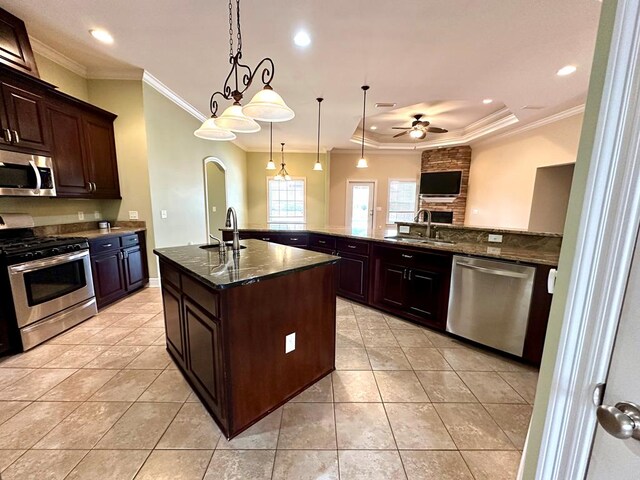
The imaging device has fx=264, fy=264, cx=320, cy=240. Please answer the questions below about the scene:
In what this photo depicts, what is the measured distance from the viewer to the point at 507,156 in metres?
5.91

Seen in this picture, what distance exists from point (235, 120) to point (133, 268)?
9.61ft

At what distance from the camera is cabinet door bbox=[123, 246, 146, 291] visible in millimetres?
3500

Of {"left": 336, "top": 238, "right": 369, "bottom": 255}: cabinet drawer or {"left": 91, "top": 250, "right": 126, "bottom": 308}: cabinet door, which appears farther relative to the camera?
{"left": 336, "top": 238, "right": 369, "bottom": 255}: cabinet drawer

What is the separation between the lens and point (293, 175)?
799cm

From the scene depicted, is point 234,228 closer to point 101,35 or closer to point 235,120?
point 235,120

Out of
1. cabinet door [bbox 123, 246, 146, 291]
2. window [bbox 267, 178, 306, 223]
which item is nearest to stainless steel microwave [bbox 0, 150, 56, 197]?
cabinet door [bbox 123, 246, 146, 291]

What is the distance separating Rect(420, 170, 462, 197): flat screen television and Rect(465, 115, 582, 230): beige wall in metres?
0.35

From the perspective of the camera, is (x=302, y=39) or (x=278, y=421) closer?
(x=278, y=421)

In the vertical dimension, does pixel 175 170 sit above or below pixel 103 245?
above

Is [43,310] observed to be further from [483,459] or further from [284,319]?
[483,459]

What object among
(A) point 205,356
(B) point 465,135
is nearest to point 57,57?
(A) point 205,356

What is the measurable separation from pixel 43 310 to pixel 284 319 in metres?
2.45

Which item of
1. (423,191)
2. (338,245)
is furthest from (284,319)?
(423,191)

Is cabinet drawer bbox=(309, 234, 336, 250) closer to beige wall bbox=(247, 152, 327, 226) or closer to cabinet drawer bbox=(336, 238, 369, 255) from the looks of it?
cabinet drawer bbox=(336, 238, 369, 255)
